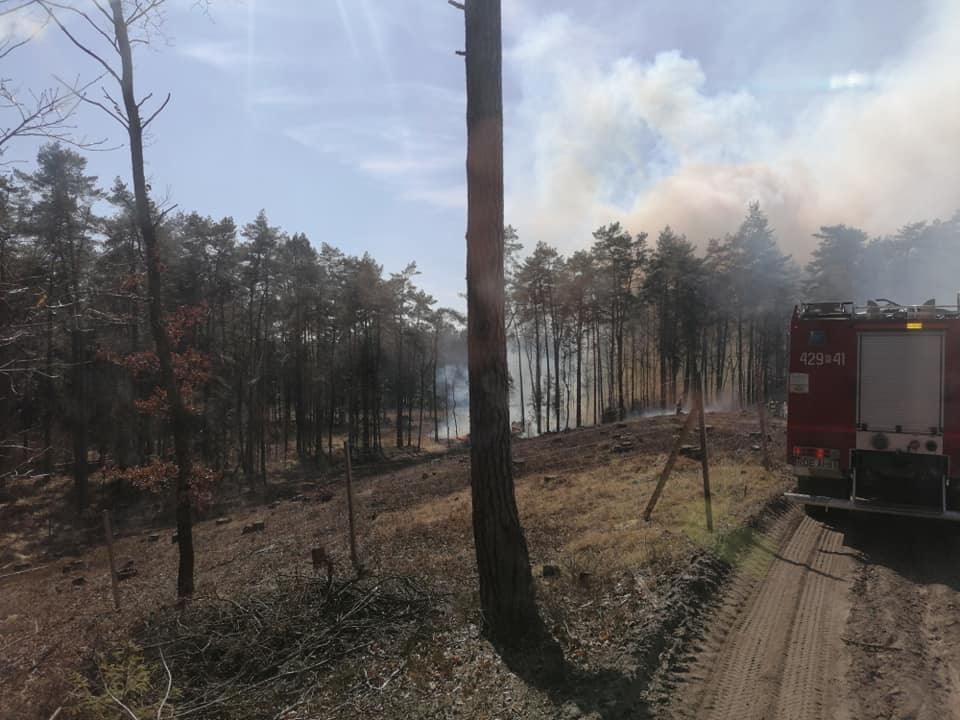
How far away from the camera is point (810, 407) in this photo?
802 centimetres

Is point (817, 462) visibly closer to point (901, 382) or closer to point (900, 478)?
point (900, 478)

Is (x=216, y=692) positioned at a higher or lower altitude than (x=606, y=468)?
higher

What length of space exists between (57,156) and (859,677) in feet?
99.9

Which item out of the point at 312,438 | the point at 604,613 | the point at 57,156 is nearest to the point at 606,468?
the point at 604,613

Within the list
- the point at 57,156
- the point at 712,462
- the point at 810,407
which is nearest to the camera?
the point at 810,407

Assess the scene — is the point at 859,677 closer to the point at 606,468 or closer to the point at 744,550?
the point at 744,550

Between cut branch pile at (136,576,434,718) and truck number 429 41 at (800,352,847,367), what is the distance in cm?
643

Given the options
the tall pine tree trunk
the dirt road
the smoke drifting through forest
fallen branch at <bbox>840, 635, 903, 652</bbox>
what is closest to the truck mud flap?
the dirt road

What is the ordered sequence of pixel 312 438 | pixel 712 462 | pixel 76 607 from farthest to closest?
1. pixel 312 438
2. pixel 712 462
3. pixel 76 607

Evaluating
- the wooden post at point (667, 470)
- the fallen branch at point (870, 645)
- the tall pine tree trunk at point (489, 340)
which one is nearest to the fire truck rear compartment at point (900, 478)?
the wooden post at point (667, 470)

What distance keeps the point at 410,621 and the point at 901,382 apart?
23.7 ft

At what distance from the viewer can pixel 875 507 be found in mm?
7414

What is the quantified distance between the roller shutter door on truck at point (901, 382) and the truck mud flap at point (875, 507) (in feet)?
3.43

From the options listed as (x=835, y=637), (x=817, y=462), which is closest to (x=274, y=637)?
(x=835, y=637)
